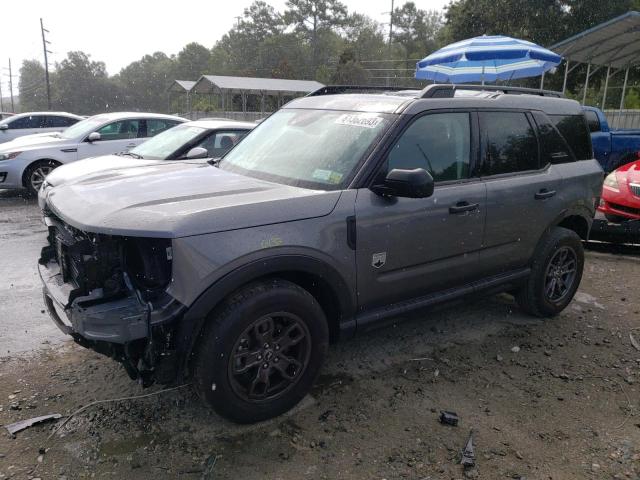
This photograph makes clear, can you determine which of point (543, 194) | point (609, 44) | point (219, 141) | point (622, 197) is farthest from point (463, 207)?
point (609, 44)

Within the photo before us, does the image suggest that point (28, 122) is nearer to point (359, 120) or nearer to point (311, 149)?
point (311, 149)

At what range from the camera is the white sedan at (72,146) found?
949 centimetres

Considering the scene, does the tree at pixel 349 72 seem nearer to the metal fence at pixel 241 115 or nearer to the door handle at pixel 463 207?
the metal fence at pixel 241 115

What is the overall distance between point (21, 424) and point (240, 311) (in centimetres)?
146

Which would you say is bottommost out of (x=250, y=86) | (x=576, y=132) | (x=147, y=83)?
(x=576, y=132)

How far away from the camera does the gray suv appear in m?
2.58

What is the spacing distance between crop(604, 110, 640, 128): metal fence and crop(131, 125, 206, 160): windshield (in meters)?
19.4

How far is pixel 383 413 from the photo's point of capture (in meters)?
3.09

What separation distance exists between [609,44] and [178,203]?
1879 centimetres

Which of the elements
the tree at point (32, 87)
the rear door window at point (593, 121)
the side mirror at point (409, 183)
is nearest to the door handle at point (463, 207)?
the side mirror at point (409, 183)

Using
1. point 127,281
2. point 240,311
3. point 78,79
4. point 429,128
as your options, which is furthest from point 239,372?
point 78,79

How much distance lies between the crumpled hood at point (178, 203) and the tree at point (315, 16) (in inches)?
2653

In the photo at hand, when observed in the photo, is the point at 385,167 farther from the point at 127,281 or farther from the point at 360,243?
the point at 127,281

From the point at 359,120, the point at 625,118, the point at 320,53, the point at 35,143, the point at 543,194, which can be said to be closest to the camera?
the point at 359,120
